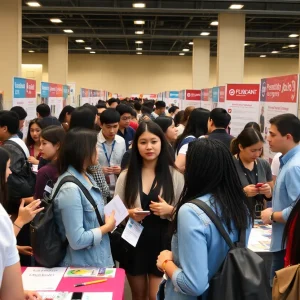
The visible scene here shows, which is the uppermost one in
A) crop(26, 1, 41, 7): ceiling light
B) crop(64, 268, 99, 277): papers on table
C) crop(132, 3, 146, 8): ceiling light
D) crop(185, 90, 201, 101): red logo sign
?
crop(132, 3, 146, 8): ceiling light

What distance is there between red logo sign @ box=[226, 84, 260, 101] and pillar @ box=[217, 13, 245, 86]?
17.6 feet

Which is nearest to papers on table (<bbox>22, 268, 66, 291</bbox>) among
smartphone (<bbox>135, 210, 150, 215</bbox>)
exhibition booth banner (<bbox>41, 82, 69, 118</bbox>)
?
smartphone (<bbox>135, 210, 150, 215</bbox>)

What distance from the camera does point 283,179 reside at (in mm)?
2828

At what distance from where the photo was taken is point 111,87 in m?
25.9

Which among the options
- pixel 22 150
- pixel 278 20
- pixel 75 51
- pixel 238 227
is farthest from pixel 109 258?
pixel 75 51

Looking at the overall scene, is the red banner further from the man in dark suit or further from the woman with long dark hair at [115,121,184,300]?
the woman with long dark hair at [115,121,184,300]

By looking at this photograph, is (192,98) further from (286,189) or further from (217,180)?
(217,180)

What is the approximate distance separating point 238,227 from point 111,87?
24.7m

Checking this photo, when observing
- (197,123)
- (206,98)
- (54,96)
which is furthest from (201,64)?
(197,123)

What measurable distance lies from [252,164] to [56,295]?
2101 mm

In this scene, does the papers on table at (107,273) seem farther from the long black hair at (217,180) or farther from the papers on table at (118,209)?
the long black hair at (217,180)

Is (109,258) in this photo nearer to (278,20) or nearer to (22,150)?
(22,150)

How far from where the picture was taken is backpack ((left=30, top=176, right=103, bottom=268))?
7.41ft

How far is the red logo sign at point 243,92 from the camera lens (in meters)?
6.70
